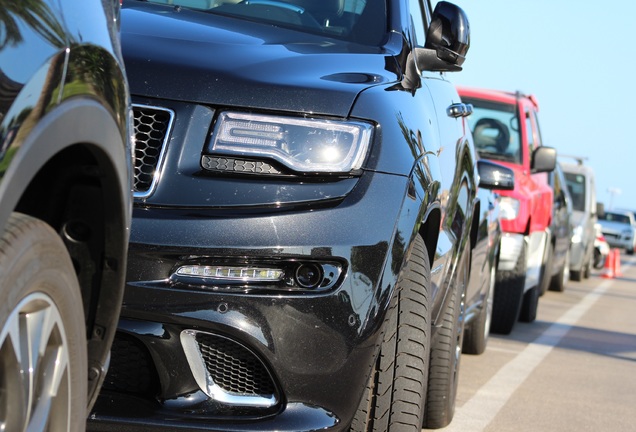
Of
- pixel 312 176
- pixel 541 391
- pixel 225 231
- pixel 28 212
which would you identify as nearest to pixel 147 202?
pixel 225 231

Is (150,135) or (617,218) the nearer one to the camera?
(150,135)

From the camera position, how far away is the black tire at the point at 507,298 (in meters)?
10.2

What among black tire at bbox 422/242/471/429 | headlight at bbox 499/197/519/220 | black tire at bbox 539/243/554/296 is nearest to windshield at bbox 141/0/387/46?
black tire at bbox 422/242/471/429

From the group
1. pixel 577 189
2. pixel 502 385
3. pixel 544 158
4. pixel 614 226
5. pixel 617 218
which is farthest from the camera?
Result: pixel 617 218

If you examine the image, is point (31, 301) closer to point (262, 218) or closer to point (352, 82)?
point (262, 218)

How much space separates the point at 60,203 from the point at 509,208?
361 inches

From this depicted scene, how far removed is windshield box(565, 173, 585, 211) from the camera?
73.9ft

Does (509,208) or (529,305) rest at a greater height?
(509,208)

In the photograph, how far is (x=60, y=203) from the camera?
2.66 m

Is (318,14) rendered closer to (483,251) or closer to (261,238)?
(261,238)

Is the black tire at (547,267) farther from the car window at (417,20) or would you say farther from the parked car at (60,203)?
the parked car at (60,203)

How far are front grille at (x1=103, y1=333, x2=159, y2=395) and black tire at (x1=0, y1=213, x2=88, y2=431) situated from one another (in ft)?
3.37

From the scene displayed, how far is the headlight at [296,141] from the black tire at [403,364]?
414 millimetres

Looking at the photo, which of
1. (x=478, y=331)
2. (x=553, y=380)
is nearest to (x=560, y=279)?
(x=478, y=331)
